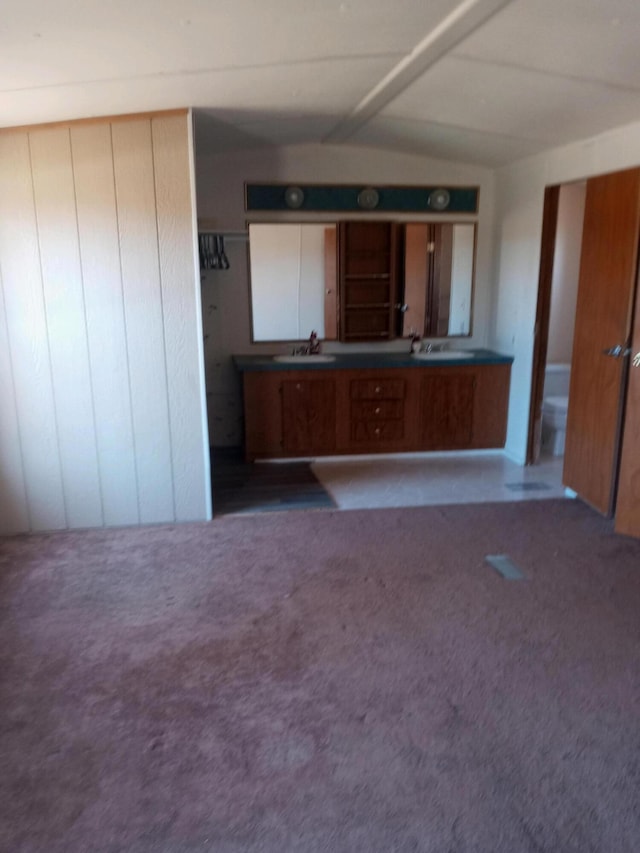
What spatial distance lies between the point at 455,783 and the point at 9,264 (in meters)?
3.19

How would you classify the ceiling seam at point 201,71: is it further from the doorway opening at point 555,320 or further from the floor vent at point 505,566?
the floor vent at point 505,566

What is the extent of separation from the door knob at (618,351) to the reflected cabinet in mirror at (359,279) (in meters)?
1.92

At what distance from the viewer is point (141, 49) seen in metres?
2.40

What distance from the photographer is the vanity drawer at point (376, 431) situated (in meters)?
5.16

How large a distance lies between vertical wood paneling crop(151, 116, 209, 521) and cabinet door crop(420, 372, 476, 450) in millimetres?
2024

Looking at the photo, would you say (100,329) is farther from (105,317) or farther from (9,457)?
(9,457)

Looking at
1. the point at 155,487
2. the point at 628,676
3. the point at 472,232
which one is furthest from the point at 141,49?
the point at 472,232

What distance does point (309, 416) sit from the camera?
5.07 metres

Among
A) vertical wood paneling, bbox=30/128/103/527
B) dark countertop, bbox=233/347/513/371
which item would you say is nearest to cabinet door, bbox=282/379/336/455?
dark countertop, bbox=233/347/513/371

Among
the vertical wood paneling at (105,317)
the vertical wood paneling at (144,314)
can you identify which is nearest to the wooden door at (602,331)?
the vertical wood paneling at (144,314)

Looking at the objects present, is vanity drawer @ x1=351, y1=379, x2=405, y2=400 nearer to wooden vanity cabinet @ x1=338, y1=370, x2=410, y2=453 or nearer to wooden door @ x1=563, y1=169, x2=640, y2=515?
wooden vanity cabinet @ x1=338, y1=370, x2=410, y2=453

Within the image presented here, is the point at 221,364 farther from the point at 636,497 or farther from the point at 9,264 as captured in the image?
the point at 636,497

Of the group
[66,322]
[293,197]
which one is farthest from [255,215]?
[66,322]

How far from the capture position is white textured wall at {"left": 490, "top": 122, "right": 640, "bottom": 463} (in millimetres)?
4344
